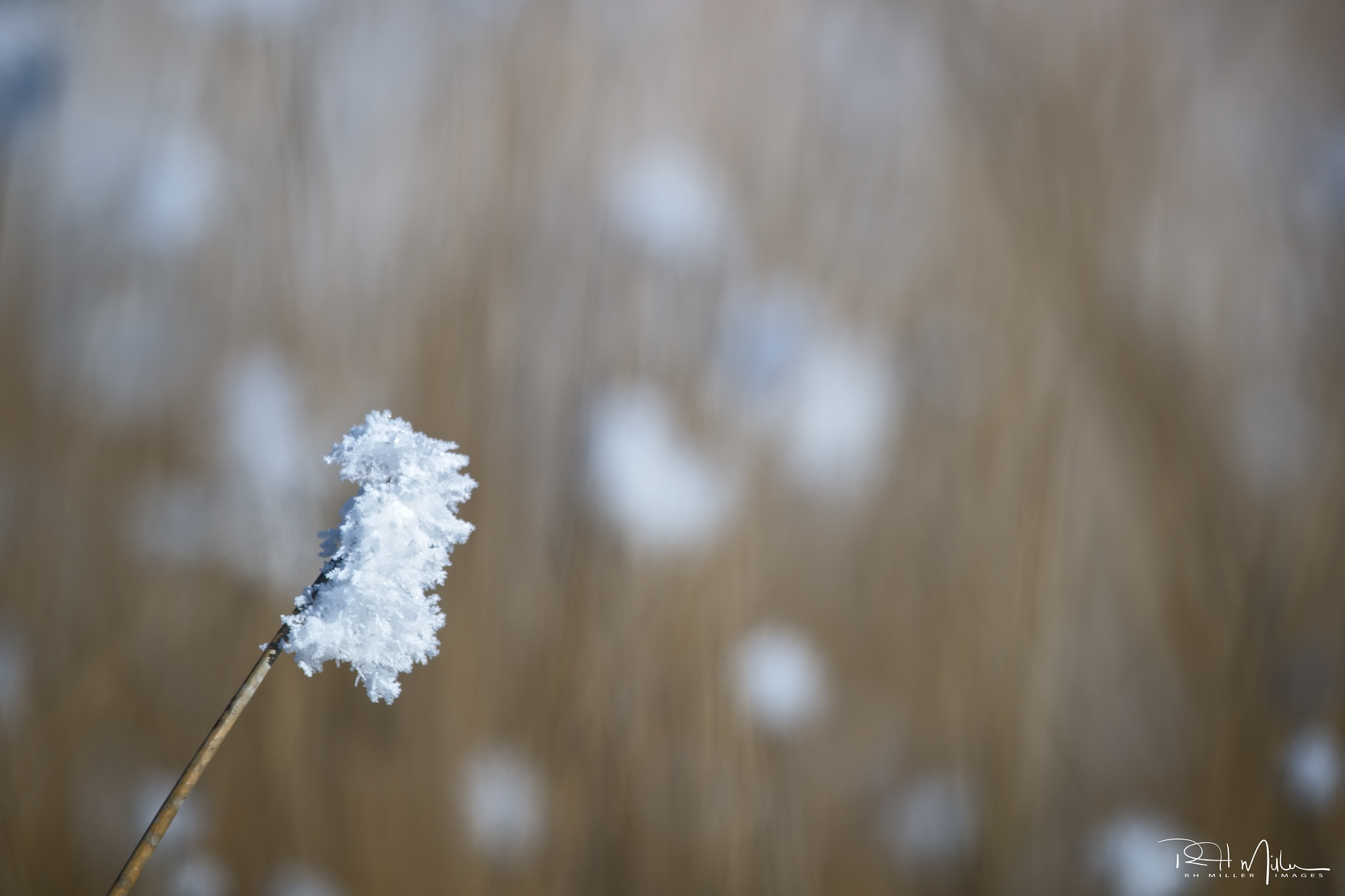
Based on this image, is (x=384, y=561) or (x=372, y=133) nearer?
(x=384, y=561)

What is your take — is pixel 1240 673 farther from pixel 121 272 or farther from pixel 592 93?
pixel 121 272

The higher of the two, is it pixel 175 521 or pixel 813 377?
pixel 813 377

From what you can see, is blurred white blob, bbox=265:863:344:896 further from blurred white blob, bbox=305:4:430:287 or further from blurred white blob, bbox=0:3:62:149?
blurred white blob, bbox=0:3:62:149

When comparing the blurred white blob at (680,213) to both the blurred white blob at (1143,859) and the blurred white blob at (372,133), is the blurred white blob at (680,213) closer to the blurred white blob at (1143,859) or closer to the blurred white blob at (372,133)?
the blurred white blob at (372,133)

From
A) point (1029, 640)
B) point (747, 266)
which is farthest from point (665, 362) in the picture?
point (1029, 640)

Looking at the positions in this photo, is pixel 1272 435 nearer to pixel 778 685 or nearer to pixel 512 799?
pixel 778 685
